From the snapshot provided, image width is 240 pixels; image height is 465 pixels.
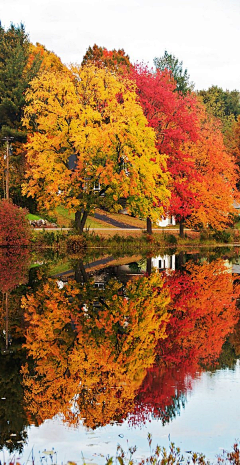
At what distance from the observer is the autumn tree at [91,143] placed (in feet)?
136

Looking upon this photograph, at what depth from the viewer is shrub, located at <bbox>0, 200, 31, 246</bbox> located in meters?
42.1

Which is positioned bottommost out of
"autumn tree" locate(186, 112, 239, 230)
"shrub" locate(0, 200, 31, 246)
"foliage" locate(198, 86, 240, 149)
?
"shrub" locate(0, 200, 31, 246)

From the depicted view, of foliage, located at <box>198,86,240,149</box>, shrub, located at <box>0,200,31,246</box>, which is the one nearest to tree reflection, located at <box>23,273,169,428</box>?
shrub, located at <box>0,200,31,246</box>

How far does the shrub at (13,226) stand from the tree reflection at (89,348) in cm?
1941

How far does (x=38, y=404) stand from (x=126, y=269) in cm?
2212

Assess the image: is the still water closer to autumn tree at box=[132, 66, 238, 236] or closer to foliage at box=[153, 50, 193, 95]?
autumn tree at box=[132, 66, 238, 236]

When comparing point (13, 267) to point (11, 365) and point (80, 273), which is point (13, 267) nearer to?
point (80, 273)

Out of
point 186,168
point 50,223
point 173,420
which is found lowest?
point 173,420

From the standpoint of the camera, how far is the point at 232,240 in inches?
2328

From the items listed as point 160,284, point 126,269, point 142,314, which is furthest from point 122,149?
point 142,314

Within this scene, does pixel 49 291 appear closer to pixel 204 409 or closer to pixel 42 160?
pixel 204 409

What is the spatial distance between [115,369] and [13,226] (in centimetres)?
3182

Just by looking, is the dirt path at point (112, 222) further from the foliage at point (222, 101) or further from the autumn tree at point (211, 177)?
the foliage at point (222, 101)

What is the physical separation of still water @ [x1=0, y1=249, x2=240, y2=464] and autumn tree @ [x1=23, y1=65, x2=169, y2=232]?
58.7 feet
